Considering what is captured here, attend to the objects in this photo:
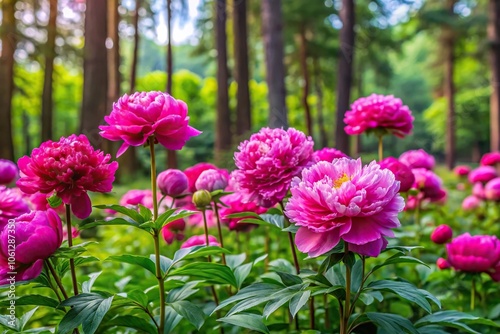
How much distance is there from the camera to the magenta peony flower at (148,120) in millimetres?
1049

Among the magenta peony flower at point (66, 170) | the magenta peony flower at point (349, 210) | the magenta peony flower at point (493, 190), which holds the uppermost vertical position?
the magenta peony flower at point (66, 170)

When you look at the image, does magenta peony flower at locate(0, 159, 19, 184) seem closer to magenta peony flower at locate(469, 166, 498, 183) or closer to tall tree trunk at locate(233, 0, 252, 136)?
magenta peony flower at locate(469, 166, 498, 183)

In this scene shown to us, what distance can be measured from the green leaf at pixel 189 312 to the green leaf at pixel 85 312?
181 mm

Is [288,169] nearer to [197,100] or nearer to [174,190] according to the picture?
[174,190]

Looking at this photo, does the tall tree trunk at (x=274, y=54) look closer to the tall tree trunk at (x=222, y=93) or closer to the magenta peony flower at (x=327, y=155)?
the tall tree trunk at (x=222, y=93)

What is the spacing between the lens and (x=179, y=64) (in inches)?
1320

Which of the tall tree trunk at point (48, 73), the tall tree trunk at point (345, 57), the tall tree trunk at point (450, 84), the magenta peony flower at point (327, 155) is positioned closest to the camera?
the magenta peony flower at point (327, 155)

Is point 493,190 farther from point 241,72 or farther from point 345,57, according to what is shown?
point 241,72

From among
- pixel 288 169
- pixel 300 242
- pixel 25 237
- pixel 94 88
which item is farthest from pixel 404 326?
pixel 94 88

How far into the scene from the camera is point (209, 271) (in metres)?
1.22

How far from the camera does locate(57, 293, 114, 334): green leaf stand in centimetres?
99

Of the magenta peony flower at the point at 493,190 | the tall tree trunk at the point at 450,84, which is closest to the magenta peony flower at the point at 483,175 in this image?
the magenta peony flower at the point at 493,190

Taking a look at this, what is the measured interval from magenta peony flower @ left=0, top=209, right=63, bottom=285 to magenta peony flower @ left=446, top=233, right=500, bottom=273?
1150 mm

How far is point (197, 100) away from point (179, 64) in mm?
11046
